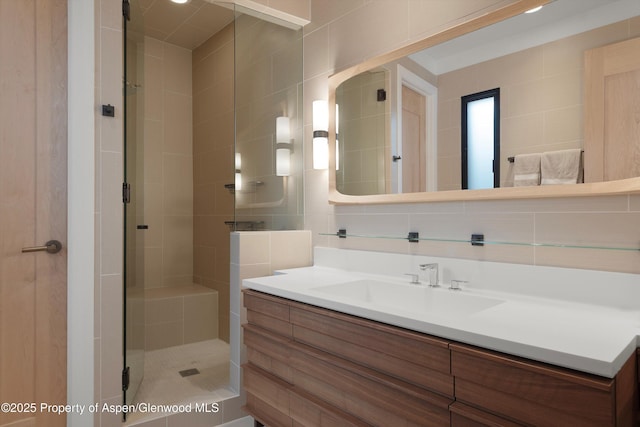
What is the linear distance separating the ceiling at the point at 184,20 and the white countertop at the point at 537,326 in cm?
244

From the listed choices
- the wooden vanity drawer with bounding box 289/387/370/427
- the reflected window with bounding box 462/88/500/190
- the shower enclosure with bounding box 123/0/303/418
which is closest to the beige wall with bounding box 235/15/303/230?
the shower enclosure with bounding box 123/0/303/418

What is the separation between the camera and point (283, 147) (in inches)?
97.4

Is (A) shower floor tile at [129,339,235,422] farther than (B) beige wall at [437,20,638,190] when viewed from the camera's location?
Yes

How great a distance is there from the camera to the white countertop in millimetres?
858

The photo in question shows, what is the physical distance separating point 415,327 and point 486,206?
699 mm

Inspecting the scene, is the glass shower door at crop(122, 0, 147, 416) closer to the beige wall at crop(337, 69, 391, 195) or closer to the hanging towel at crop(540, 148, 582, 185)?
the beige wall at crop(337, 69, 391, 195)

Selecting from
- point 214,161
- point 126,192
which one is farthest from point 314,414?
point 214,161

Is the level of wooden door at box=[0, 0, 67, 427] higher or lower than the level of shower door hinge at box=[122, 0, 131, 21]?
lower

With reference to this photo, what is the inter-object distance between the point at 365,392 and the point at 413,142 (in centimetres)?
114

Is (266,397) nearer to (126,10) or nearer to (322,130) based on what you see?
(322,130)

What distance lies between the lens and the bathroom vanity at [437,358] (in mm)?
858

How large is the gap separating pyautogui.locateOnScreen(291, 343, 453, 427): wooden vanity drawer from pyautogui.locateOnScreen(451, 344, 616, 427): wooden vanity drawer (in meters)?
0.11

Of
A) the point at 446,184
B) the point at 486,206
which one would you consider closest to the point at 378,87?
the point at 446,184

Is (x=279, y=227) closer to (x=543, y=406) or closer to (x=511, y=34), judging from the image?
(x=511, y=34)
